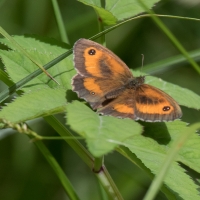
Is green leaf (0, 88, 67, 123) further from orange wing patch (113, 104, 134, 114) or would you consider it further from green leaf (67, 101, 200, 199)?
orange wing patch (113, 104, 134, 114)

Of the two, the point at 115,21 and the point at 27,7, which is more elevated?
the point at 27,7

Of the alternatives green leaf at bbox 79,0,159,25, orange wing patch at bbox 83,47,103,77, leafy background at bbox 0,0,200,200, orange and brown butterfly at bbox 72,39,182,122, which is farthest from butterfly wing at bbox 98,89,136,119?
leafy background at bbox 0,0,200,200

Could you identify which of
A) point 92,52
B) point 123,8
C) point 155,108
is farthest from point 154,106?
point 123,8

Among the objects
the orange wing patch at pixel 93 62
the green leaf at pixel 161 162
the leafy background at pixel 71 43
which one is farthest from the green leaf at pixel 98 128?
the leafy background at pixel 71 43

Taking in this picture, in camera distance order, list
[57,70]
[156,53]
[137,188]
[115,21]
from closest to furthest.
Answer: [57,70] < [115,21] < [137,188] < [156,53]

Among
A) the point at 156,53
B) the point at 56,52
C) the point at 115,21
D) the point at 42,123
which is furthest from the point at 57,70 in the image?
the point at 156,53

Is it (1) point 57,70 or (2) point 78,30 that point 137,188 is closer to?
(2) point 78,30

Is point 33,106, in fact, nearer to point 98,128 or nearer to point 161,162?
point 98,128
